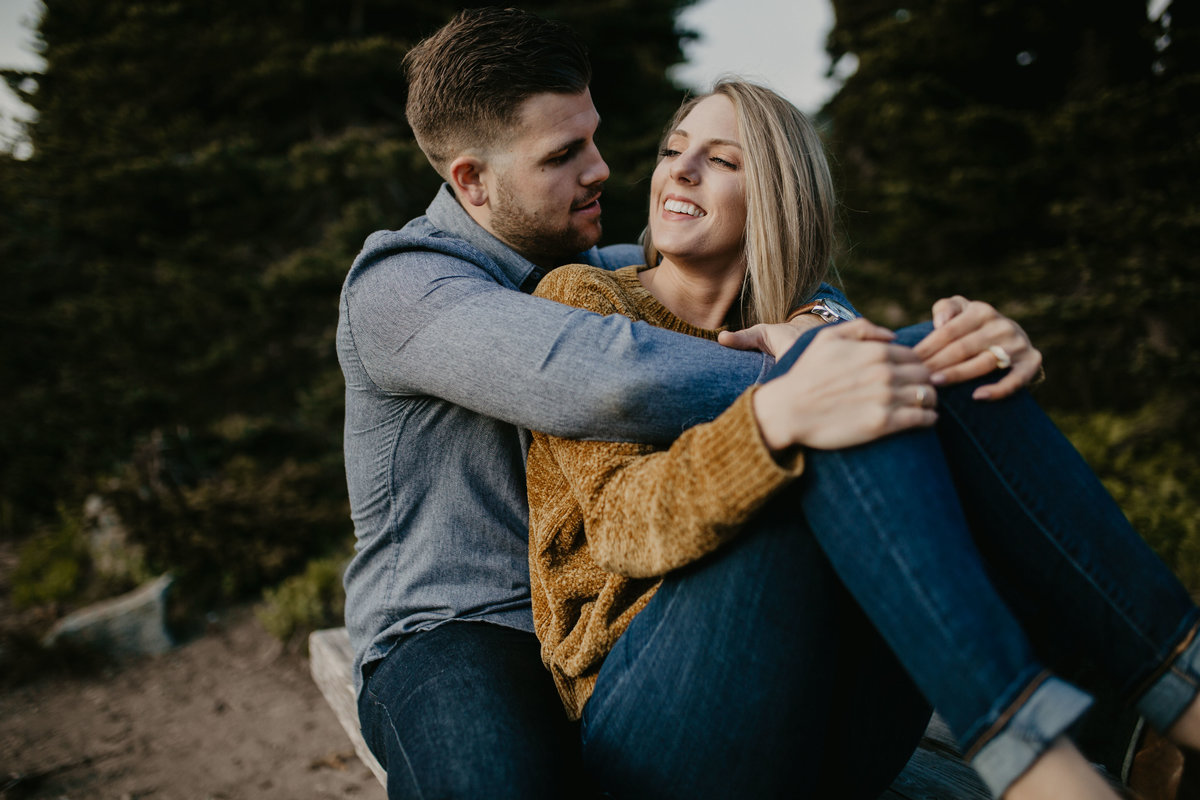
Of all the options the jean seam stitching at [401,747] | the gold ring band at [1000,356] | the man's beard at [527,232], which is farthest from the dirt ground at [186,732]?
the gold ring band at [1000,356]

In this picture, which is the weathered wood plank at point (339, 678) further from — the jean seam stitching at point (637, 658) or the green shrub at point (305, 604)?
the green shrub at point (305, 604)

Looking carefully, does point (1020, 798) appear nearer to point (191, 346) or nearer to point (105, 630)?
point (105, 630)

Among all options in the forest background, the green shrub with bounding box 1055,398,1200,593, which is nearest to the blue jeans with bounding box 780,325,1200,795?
the green shrub with bounding box 1055,398,1200,593

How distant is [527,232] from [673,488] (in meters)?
1.27

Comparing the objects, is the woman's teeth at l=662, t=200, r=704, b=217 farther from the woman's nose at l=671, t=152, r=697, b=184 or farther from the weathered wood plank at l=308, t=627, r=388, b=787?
the weathered wood plank at l=308, t=627, r=388, b=787

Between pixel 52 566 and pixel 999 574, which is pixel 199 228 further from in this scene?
pixel 999 574

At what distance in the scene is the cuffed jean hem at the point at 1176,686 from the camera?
1.26 m

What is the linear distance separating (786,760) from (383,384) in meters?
1.23

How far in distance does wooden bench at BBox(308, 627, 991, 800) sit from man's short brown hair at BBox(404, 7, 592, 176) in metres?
1.75

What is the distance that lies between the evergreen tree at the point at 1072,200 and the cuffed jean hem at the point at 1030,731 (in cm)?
366

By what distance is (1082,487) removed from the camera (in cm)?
137

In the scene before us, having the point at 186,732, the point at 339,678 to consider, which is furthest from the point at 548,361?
the point at 186,732

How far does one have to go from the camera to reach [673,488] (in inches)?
49.0

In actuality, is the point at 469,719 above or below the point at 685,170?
below
